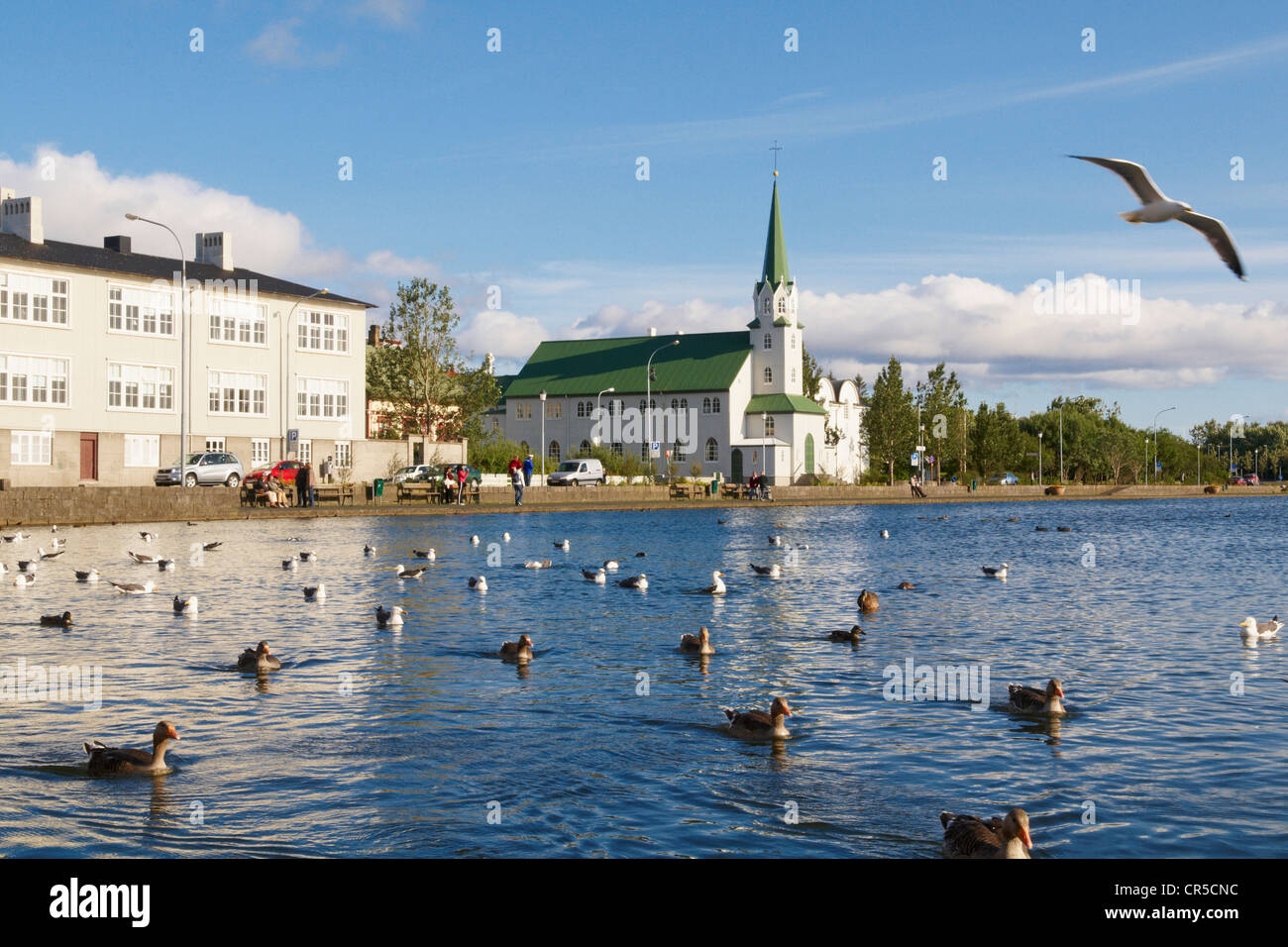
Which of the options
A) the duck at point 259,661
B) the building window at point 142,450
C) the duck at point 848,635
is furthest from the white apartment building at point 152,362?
the duck at point 848,635

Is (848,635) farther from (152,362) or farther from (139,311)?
(139,311)

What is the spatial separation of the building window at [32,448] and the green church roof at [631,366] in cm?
6761

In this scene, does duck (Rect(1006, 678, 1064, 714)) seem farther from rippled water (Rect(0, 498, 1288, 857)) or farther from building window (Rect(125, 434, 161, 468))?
building window (Rect(125, 434, 161, 468))

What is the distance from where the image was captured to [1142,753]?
1171 cm

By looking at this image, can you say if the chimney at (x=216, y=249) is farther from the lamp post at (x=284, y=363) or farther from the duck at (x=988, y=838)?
the duck at (x=988, y=838)

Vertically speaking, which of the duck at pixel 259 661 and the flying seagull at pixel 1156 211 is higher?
the flying seagull at pixel 1156 211

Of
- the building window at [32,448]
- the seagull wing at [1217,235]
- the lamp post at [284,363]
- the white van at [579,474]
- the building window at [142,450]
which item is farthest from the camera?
the white van at [579,474]

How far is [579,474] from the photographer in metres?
82.7

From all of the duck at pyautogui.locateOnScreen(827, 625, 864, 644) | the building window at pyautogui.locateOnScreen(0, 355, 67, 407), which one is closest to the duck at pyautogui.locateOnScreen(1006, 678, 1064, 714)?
the duck at pyautogui.locateOnScreen(827, 625, 864, 644)

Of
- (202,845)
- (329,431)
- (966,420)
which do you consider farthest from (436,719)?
(966,420)

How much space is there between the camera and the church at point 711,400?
119562 millimetres
